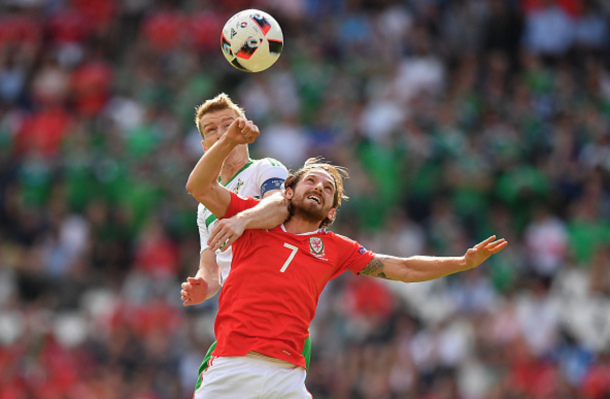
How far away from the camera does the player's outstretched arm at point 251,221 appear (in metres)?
6.33

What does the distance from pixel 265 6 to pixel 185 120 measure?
3.06 m

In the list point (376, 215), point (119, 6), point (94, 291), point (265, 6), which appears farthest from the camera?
point (119, 6)

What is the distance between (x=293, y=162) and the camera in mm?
14945

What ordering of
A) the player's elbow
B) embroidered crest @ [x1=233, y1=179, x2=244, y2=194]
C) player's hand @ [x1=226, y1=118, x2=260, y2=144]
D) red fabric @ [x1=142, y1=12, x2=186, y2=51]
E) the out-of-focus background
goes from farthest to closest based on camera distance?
1. red fabric @ [x1=142, y1=12, x2=186, y2=51]
2. the out-of-focus background
3. embroidered crest @ [x1=233, y1=179, x2=244, y2=194]
4. the player's elbow
5. player's hand @ [x1=226, y1=118, x2=260, y2=144]

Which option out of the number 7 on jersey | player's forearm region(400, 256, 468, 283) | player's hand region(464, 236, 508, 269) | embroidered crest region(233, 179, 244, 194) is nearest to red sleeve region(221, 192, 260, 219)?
the number 7 on jersey

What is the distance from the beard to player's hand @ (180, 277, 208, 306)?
84 cm

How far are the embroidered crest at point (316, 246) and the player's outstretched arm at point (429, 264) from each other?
17.4 inches

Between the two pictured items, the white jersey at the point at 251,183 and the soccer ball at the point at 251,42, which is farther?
the soccer ball at the point at 251,42

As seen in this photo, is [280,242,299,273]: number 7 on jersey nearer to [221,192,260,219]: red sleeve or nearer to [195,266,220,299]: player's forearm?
[221,192,260,219]: red sleeve

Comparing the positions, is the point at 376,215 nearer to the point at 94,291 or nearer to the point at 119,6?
the point at 94,291

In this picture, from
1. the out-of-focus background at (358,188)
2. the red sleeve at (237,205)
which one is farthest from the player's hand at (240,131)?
the out-of-focus background at (358,188)

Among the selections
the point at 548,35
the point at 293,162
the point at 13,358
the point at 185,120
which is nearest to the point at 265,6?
the point at 185,120

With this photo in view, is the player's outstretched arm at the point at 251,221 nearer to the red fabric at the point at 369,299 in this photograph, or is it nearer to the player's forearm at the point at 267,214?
the player's forearm at the point at 267,214

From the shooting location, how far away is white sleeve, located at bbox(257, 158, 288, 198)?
7.28 meters
